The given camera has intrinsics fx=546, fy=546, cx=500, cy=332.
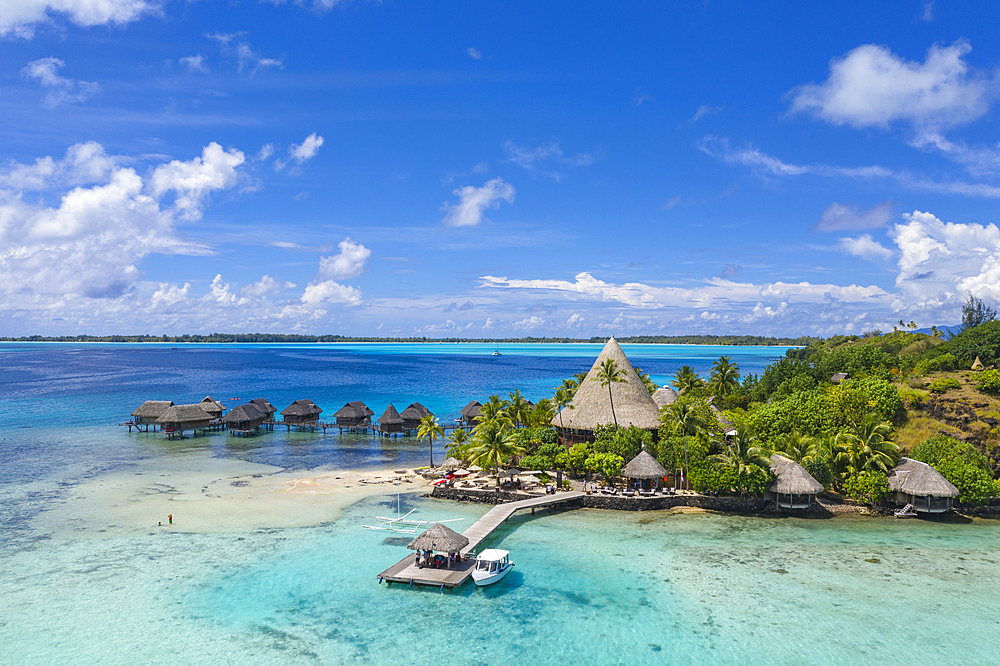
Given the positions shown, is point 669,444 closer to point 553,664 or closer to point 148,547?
point 553,664

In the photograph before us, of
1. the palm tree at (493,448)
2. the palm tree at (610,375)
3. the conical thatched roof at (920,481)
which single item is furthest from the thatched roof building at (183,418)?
the conical thatched roof at (920,481)

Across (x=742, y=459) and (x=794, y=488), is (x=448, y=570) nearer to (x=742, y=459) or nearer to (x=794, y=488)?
(x=742, y=459)

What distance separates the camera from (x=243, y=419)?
51594 mm

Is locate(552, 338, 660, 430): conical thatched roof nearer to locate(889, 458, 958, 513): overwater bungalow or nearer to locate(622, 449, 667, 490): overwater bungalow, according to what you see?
locate(622, 449, 667, 490): overwater bungalow

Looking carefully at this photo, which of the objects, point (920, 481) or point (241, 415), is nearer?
point (920, 481)

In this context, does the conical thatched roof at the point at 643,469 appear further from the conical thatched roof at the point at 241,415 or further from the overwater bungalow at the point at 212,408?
the overwater bungalow at the point at 212,408

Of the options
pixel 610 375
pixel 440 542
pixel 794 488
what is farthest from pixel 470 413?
pixel 440 542

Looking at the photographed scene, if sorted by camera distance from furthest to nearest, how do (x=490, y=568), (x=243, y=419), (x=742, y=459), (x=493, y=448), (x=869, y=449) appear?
(x=243, y=419) < (x=493, y=448) < (x=869, y=449) < (x=742, y=459) < (x=490, y=568)

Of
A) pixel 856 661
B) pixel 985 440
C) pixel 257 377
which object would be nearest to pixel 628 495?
pixel 856 661

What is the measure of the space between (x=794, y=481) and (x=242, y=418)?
4599 centimetres

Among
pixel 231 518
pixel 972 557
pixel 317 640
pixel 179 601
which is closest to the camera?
pixel 317 640

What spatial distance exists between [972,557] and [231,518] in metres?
33.2

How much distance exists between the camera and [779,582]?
20.0 meters

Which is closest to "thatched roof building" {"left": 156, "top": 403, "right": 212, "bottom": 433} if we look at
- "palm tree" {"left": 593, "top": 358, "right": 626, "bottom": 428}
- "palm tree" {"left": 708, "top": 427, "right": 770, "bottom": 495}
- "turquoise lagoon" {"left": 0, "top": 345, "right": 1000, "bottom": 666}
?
"turquoise lagoon" {"left": 0, "top": 345, "right": 1000, "bottom": 666}
